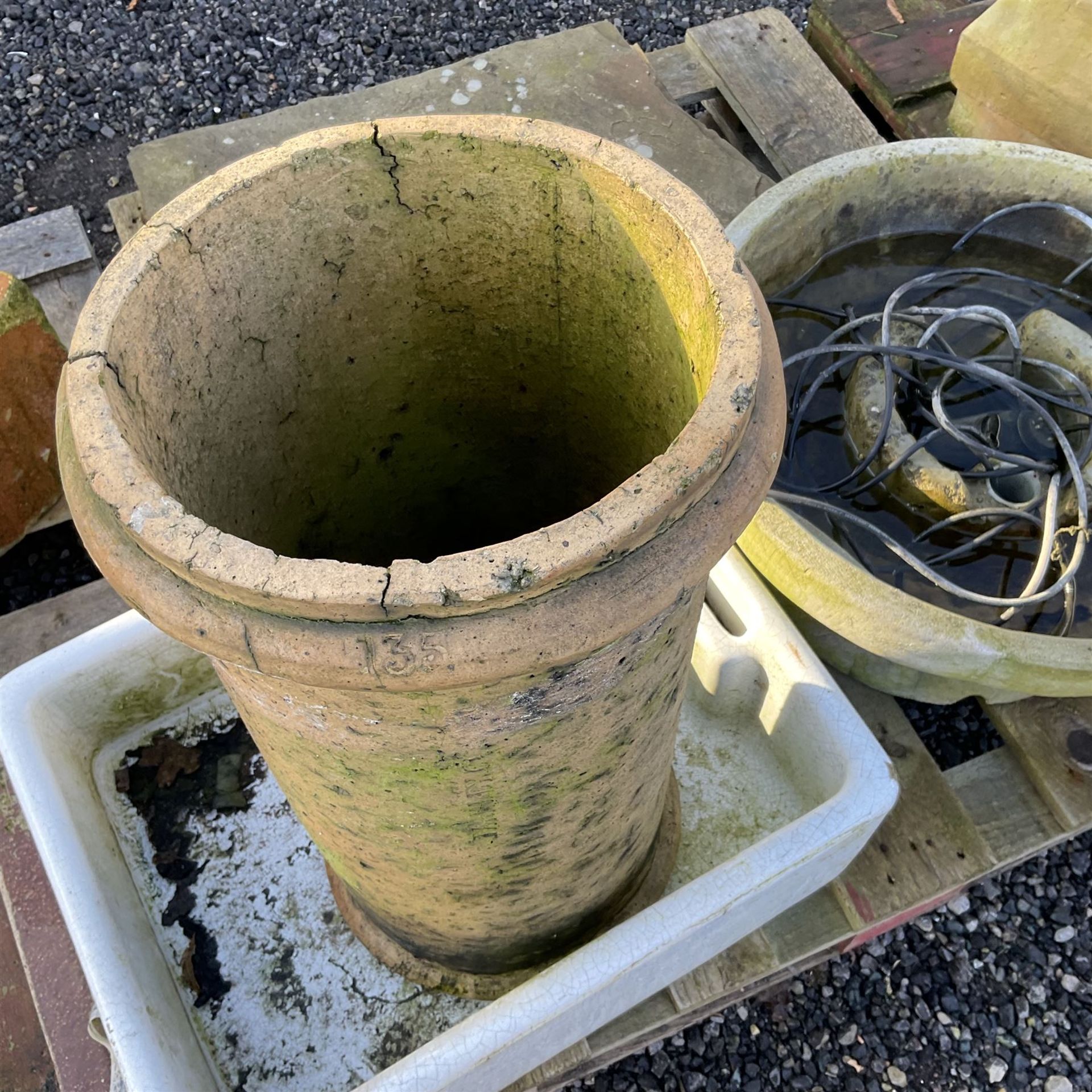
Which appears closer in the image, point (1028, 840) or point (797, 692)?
point (797, 692)

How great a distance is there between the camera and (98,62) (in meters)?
3.94

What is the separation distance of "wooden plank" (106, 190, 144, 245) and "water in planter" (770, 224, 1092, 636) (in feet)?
5.76

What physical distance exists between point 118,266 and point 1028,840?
75.4 inches

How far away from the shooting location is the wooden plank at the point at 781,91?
2.68 meters

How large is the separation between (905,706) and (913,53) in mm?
1979

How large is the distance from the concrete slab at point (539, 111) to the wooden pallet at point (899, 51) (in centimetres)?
55

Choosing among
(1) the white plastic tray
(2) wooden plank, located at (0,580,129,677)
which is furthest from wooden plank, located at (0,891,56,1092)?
(2) wooden plank, located at (0,580,129,677)

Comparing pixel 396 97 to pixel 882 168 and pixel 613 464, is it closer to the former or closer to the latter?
pixel 882 168

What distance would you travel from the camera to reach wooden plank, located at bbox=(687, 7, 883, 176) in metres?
2.68

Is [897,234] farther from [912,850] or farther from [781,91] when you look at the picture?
[912,850]

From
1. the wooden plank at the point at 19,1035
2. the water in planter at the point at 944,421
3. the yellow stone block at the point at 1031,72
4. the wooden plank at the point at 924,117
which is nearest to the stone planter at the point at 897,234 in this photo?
the water in planter at the point at 944,421

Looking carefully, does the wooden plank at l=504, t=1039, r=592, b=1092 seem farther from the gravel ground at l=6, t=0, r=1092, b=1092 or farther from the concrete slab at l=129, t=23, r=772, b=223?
the concrete slab at l=129, t=23, r=772, b=223

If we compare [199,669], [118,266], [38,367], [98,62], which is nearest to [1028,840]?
[199,669]

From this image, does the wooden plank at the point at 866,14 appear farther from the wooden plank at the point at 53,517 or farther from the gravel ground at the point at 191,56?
the wooden plank at the point at 53,517
